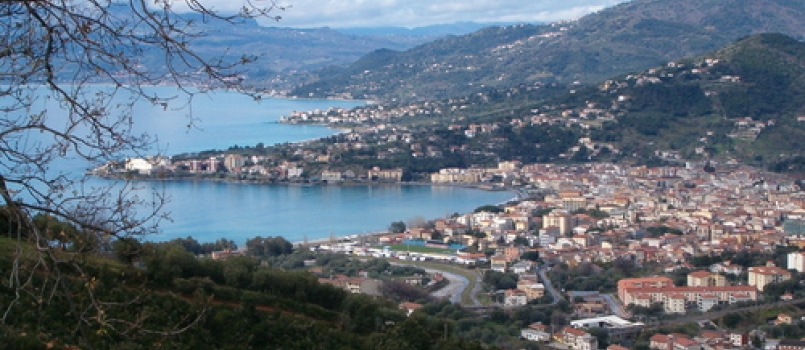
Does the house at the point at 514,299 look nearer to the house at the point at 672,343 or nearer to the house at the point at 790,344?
the house at the point at 672,343

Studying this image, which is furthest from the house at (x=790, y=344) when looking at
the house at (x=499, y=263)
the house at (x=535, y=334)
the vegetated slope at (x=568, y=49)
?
the vegetated slope at (x=568, y=49)

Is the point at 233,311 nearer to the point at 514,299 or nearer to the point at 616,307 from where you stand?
the point at 514,299

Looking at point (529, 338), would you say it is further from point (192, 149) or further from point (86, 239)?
point (192, 149)

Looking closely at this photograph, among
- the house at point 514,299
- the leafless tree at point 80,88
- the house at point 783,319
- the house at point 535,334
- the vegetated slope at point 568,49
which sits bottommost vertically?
the house at point 783,319

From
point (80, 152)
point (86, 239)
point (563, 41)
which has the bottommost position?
point (86, 239)

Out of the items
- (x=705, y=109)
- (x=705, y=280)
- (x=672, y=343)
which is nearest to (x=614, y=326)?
(x=672, y=343)

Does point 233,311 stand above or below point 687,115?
below

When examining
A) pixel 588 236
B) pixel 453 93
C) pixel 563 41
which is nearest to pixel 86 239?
pixel 588 236

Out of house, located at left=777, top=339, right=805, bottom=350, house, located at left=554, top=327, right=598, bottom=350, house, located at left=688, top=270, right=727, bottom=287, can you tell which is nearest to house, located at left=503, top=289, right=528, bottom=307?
house, located at left=554, top=327, right=598, bottom=350

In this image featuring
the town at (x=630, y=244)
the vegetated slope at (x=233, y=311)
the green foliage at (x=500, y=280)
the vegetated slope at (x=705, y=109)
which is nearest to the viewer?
the vegetated slope at (x=233, y=311)
